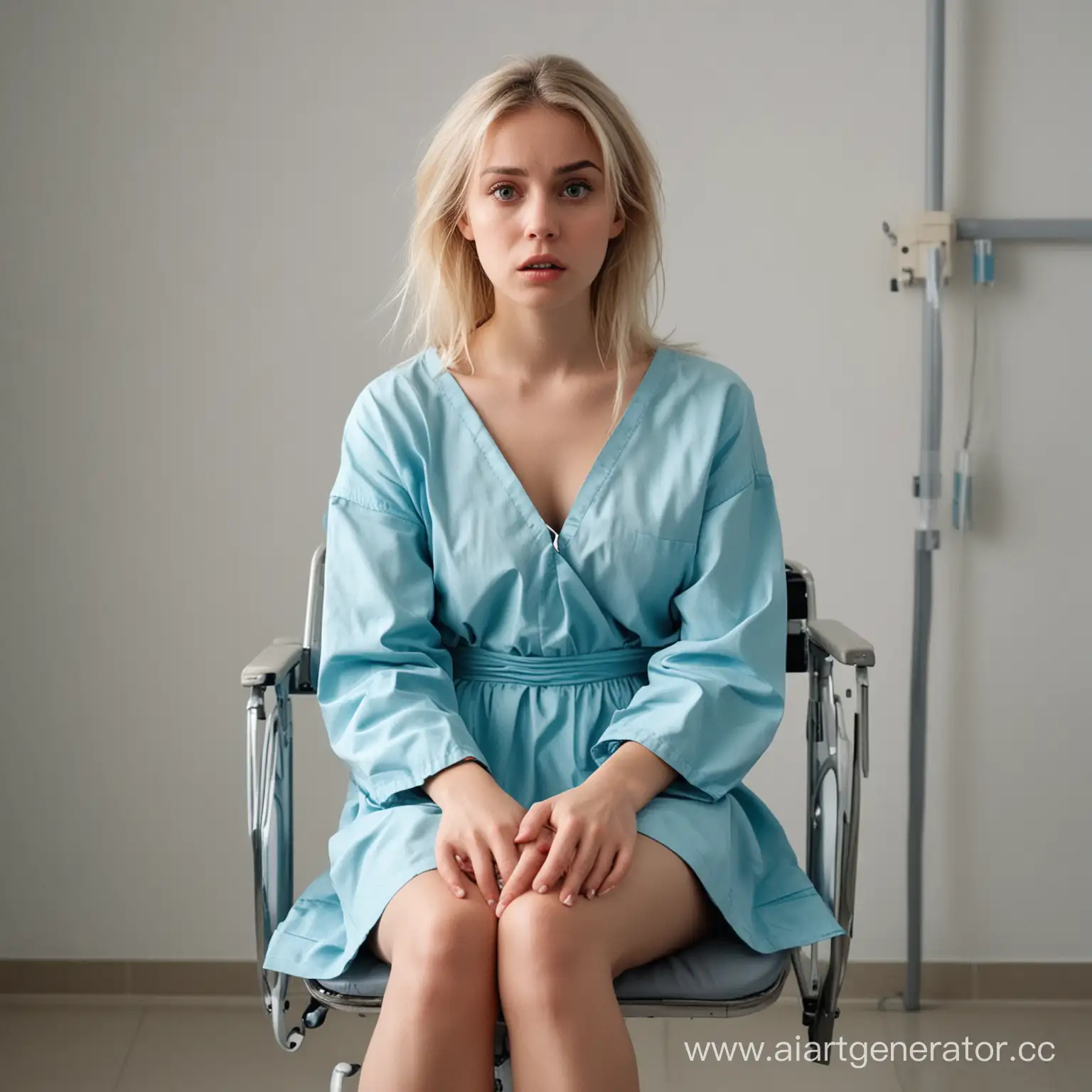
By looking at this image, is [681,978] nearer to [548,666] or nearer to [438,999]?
[438,999]

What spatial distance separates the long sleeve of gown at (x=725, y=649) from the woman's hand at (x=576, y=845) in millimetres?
139

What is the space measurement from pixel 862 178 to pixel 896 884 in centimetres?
132

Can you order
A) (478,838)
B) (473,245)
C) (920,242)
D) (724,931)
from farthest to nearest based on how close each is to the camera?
(920,242), (473,245), (724,931), (478,838)

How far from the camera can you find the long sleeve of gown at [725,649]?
4.86 ft

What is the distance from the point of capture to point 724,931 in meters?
1.43

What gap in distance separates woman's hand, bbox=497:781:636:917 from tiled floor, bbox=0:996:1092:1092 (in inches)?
44.8

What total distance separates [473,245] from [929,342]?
40.7 inches

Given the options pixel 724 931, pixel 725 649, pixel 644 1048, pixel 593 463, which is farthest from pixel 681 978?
pixel 644 1048

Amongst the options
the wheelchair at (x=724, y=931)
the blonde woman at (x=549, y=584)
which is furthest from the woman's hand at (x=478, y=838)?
the wheelchair at (x=724, y=931)

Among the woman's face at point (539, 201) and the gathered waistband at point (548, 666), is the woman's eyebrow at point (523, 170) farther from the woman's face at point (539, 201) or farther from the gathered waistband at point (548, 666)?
the gathered waistband at point (548, 666)

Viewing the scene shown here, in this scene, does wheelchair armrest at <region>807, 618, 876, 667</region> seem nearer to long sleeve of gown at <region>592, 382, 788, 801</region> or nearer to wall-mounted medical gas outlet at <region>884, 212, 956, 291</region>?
long sleeve of gown at <region>592, 382, 788, 801</region>

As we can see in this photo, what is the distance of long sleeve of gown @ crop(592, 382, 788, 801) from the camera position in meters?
1.48

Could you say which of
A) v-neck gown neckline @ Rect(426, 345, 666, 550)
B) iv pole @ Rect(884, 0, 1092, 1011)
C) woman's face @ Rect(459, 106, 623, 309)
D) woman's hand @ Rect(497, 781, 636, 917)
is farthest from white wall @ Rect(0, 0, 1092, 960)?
woman's hand @ Rect(497, 781, 636, 917)

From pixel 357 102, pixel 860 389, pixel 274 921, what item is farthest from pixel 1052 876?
pixel 357 102
